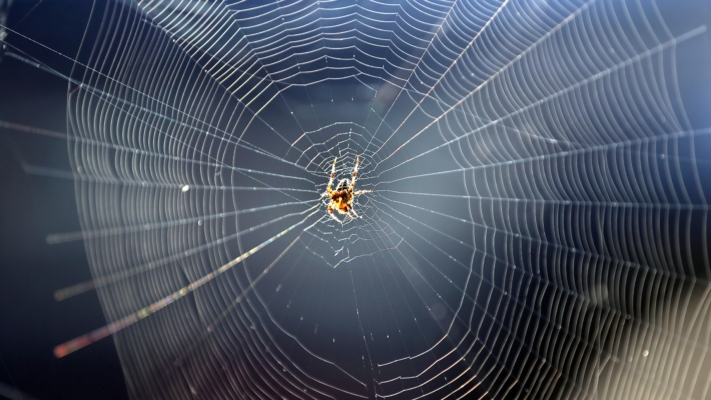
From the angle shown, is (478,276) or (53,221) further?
(478,276)

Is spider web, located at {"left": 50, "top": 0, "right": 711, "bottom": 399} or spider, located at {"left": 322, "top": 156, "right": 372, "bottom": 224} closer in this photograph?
spider web, located at {"left": 50, "top": 0, "right": 711, "bottom": 399}

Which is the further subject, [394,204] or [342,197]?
[342,197]

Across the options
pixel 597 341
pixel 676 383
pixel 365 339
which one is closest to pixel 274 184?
pixel 365 339

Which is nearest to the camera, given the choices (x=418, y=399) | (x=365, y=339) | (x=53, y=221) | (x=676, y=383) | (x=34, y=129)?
(x=676, y=383)

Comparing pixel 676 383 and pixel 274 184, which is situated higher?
pixel 274 184

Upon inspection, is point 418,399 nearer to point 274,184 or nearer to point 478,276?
point 478,276

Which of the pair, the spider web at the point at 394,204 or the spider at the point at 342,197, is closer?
the spider web at the point at 394,204

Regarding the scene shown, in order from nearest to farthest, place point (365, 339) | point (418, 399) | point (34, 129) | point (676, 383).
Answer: point (676, 383) < point (34, 129) < point (418, 399) < point (365, 339)

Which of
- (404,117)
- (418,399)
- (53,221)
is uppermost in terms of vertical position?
(404,117)
